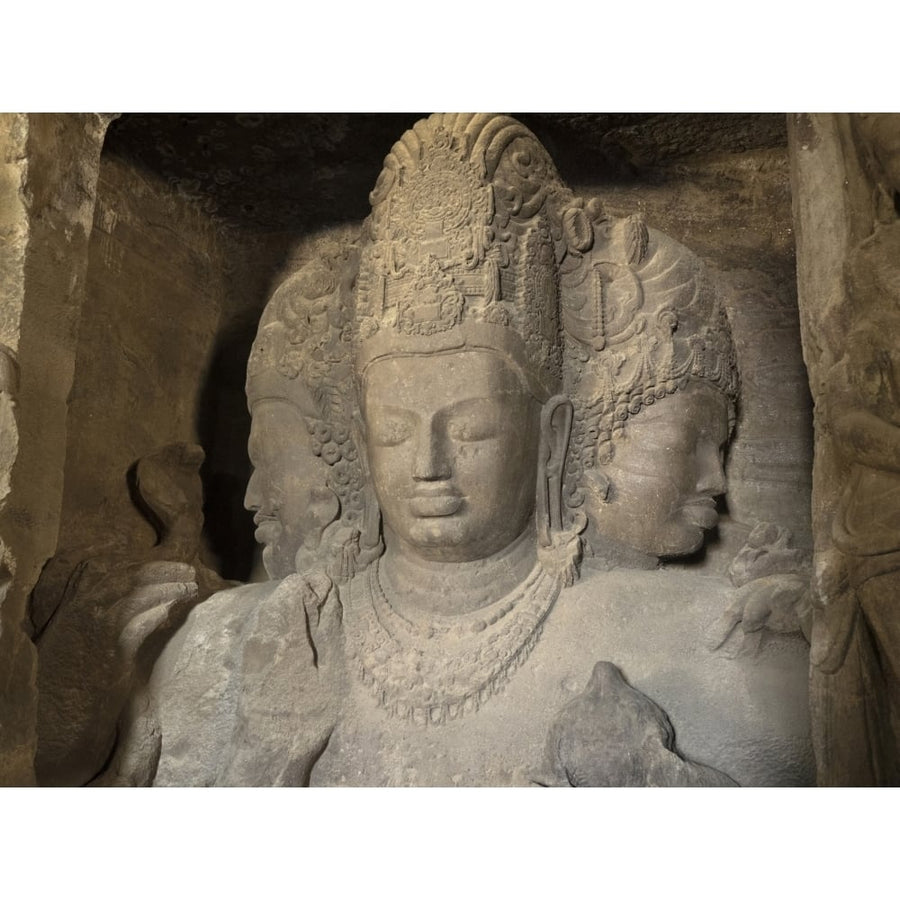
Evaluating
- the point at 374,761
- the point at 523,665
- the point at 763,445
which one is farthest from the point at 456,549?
the point at 763,445

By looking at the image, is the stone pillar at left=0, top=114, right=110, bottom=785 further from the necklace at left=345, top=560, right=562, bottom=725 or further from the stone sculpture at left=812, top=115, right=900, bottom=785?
the stone sculpture at left=812, top=115, right=900, bottom=785

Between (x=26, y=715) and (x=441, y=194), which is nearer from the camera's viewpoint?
(x=26, y=715)

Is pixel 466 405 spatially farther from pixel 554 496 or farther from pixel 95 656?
pixel 95 656

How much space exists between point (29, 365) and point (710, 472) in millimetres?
2055

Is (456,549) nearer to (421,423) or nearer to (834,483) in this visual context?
(421,423)

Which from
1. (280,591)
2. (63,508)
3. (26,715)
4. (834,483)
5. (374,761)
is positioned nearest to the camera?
(834,483)

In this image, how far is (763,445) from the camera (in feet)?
12.6

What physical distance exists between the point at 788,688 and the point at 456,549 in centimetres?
103

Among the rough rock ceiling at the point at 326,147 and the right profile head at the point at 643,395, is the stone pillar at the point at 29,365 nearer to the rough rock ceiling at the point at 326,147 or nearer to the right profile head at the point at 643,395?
the rough rock ceiling at the point at 326,147

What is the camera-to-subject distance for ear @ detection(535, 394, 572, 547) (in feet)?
11.1

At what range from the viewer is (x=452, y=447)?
323 cm

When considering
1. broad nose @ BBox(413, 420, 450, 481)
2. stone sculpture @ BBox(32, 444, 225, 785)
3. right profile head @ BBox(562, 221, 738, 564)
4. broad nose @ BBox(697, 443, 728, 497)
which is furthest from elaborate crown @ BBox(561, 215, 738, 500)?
stone sculpture @ BBox(32, 444, 225, 785)

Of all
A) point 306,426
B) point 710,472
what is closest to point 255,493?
point 306,426

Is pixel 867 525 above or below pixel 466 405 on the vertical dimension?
below
